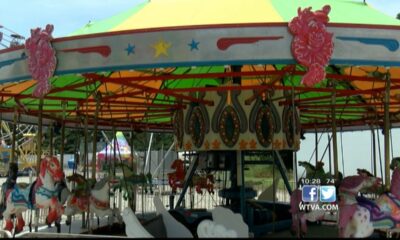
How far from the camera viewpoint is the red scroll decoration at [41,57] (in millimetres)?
5480

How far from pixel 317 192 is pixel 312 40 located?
1.95 m

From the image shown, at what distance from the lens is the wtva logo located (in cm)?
577

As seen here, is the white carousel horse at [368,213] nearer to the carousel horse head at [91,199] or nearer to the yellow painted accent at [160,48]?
the yellow painted accent at [160,48]

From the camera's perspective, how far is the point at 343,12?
6320mm

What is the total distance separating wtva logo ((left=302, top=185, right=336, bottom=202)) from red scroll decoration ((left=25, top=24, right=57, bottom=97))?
325 centimetres

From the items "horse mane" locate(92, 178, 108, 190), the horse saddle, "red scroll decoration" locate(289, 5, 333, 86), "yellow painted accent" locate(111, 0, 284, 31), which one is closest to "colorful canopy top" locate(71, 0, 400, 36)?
"yellow painted accent" locate(111, 0, 284, 31)

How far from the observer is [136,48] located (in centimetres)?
505

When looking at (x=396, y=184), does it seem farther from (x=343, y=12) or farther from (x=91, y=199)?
(x=91, y=199)

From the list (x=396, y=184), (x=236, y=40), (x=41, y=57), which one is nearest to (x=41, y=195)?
(x=41, y=57)

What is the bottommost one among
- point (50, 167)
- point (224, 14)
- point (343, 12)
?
point (50, 167)

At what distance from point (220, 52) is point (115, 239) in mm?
2071

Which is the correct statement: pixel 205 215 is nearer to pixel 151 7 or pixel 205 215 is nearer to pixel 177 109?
pixel 177 109

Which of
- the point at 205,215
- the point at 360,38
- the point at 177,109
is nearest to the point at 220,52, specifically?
the point at 360,38

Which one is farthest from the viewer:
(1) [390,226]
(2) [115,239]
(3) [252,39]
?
(1) [390,226]
